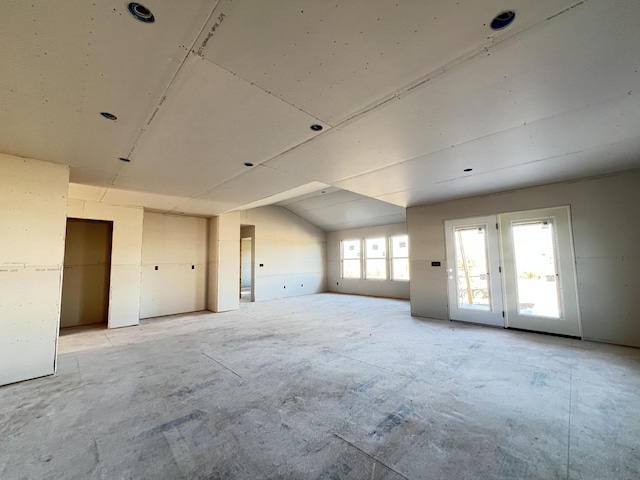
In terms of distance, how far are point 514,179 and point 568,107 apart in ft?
7.53

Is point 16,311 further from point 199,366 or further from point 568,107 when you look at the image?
point 568,107

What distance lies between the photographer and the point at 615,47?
162 cm

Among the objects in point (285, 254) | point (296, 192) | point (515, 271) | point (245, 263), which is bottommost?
point (515, 271)

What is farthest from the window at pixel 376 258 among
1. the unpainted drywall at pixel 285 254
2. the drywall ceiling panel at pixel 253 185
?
the drywall ceiling panel at pixel 253 185

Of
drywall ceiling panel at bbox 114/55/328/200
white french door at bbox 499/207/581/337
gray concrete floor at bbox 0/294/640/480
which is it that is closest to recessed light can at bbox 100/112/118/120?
drywall ceiling panel at bbox 114/55/328/200

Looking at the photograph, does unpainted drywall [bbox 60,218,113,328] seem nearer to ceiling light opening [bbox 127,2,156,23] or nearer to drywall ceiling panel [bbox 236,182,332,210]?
drywall ceiling panel [bbox 236,182,332,210]

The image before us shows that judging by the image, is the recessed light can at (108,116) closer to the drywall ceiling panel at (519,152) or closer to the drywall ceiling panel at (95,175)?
the drywall ceiling panel at (95,175)

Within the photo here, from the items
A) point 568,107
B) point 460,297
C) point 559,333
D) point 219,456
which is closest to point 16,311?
point 219,456

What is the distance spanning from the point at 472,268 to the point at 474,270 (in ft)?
0.18

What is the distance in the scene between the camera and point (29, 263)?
3.09 metres

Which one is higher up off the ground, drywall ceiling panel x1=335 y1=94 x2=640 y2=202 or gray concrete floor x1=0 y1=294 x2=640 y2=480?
drywall ceiling panel x1=335 y1=94 x2=640 y2=202

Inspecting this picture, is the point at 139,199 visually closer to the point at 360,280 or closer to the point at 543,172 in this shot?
the point at 543,172

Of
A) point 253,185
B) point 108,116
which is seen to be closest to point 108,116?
point 108,116

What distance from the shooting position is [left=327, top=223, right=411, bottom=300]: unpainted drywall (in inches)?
366
